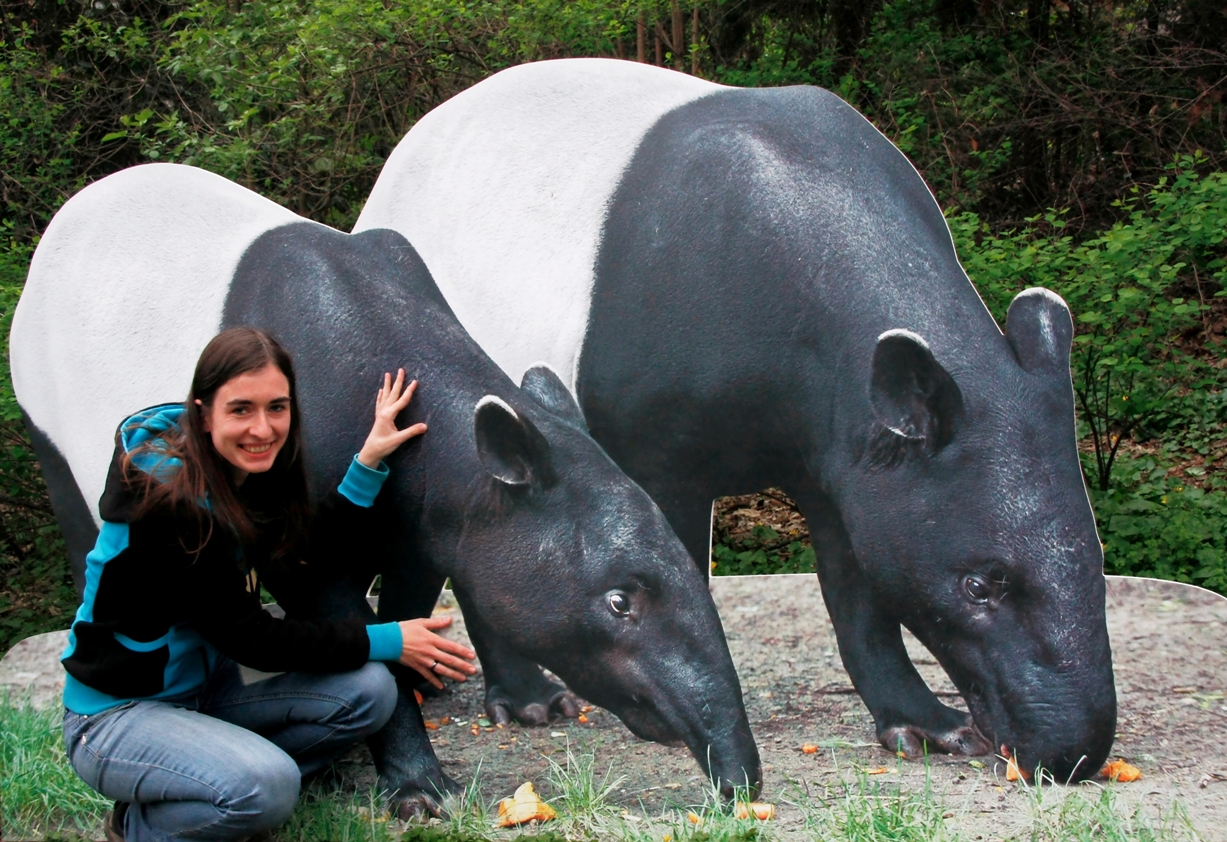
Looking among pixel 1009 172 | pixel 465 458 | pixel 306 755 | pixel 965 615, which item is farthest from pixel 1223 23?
pixel 306 755

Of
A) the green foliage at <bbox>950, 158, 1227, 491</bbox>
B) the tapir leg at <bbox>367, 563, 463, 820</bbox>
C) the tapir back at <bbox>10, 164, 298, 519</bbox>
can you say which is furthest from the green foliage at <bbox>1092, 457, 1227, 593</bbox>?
the tapir back at <bbox>10, 164, 298, 519</bbox>

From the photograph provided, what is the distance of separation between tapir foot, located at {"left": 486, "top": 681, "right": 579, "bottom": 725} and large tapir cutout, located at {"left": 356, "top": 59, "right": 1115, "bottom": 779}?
698 mm

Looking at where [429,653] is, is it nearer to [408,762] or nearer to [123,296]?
[408,762]

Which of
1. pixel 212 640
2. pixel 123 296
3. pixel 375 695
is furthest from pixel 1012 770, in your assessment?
pixel 123 296

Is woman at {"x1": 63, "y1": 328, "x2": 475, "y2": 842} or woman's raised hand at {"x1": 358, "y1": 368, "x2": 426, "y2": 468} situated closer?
woman at {"x1": 63, "y1": 328, "x2": 475, "y2": 842}

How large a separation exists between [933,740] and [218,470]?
2.31 m

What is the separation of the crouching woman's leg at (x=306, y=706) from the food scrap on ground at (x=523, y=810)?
49 centimetres

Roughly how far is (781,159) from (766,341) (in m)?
0.62

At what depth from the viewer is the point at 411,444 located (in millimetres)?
Result: 3736

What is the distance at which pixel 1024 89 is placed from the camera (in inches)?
276

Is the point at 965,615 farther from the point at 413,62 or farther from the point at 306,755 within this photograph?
the point at 413,62

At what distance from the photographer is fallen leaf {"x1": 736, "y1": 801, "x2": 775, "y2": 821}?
3420mm

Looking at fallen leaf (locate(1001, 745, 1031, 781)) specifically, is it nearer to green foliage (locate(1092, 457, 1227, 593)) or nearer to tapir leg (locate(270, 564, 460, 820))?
tapir leg (locate(270, 564, 460, 820))

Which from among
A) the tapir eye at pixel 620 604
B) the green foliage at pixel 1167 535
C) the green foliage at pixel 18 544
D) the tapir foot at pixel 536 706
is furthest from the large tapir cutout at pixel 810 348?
the green foliage at pixel 18 544
